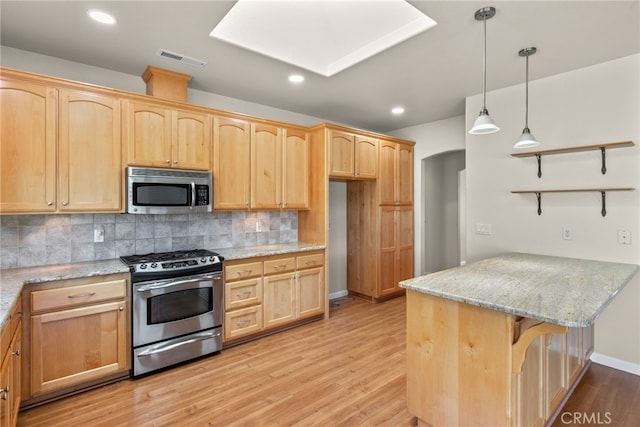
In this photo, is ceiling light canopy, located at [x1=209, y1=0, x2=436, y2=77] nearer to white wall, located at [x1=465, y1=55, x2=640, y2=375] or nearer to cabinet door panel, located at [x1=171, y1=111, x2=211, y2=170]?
cabinet door panel, located at [x1=171, y1=111, x2=211, y2=170]

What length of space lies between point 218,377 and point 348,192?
3132mm

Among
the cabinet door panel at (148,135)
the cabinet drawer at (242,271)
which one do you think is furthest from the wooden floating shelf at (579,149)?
the cabinet door panel at (148,135)

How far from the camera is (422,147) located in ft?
16.3

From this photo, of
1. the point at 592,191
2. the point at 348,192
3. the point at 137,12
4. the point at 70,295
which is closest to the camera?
the point at 137,12

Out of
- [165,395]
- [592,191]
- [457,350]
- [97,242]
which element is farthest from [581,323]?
[97,242]

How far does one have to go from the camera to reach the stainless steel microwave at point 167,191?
2709mm

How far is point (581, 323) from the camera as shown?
53.7 inches

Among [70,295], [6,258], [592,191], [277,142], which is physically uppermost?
[277,142]

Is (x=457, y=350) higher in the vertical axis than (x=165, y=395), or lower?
higher

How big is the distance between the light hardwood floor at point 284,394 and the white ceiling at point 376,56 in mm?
2686

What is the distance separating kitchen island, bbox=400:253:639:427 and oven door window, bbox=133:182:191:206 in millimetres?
2120

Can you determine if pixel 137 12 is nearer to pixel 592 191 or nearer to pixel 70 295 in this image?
pixel 70 295

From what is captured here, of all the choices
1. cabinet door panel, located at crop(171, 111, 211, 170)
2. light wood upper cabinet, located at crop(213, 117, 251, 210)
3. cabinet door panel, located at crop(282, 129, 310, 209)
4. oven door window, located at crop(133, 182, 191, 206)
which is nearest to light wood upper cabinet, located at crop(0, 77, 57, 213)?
oven door window, located at crop(133, 182, 191, 206)

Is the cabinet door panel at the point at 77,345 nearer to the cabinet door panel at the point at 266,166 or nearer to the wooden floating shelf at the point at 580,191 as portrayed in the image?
the cabinet door panel at the point at 266,166
